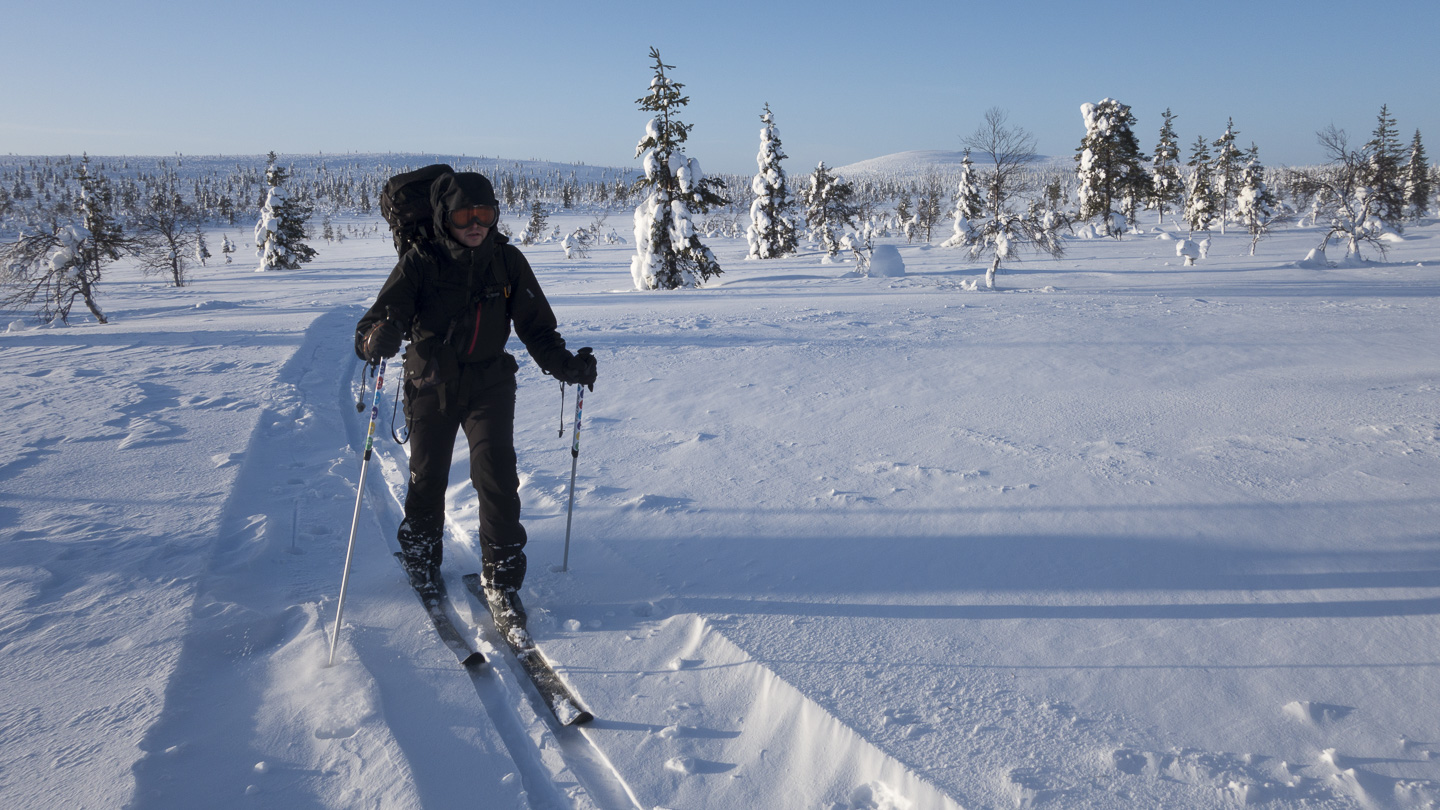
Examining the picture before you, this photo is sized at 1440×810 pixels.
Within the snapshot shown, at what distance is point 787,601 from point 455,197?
7.68 feet

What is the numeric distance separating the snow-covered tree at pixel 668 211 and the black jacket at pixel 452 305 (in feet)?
62.2

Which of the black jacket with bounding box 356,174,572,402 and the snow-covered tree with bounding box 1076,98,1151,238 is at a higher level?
the snow-covered tree with bounding box 1076,98,1151,238

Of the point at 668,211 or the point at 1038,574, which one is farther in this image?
the point at 668,211

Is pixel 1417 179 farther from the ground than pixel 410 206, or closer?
farther from the ground

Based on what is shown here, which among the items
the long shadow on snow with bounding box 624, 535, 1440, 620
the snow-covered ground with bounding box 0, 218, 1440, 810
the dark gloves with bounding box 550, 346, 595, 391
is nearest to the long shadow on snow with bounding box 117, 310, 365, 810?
the snow-covered ground with bounding box 0, 218, 1440, 810

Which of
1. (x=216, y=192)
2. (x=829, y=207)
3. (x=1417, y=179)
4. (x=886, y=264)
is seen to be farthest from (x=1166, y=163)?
(x=216, y=192)

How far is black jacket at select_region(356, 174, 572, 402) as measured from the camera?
2988mm

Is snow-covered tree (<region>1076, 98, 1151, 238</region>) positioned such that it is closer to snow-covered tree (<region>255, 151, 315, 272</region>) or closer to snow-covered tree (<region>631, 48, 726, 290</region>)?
snow-covered tree (<region>631, 48, 726, 290</region>)

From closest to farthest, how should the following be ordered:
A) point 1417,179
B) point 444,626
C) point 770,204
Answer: point 444,626, point 770,204, point 1417,179

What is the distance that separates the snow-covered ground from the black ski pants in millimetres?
359

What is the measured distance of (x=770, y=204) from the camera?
35.3m

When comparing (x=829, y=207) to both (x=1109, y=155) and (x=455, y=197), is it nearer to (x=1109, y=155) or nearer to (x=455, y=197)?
(x=1109, y=155)

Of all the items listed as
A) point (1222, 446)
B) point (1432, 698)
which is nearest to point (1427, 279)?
point (1222, 446)

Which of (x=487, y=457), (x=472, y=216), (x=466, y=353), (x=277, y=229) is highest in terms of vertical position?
(x=277, y=229)
